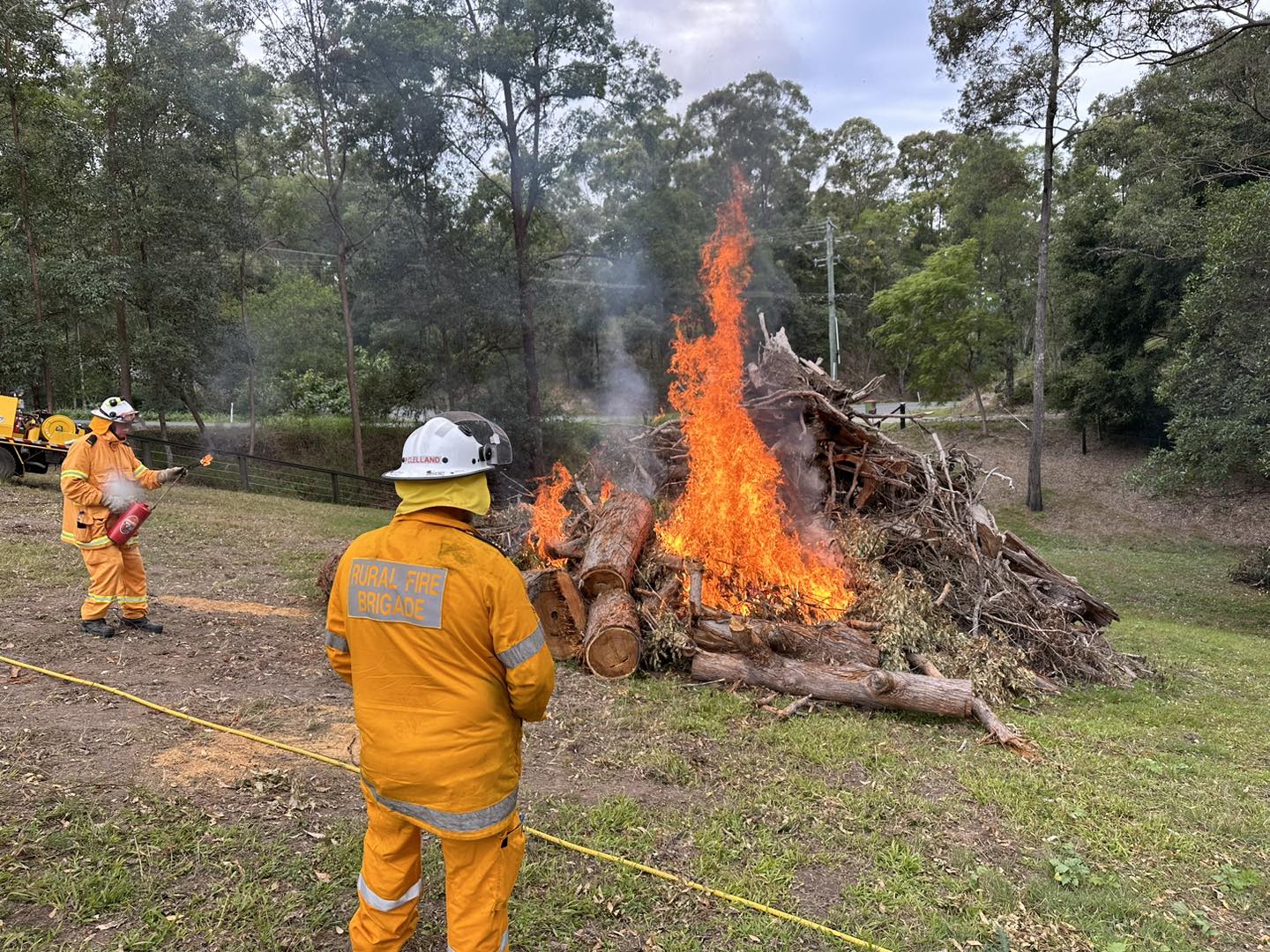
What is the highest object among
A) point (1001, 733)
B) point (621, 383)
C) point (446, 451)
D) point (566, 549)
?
point (621, 383)

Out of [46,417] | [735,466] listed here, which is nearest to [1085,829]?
[735,466]

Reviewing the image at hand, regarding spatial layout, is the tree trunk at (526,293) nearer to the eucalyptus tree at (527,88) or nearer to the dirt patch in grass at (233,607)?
the eucalyptus tree at (527,88)

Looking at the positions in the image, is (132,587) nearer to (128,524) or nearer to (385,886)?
(128,524)

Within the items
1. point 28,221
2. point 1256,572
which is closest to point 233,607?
point 28,221

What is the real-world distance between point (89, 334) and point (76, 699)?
18.8 m

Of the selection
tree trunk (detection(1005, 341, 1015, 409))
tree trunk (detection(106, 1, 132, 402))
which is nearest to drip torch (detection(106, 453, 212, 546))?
tree trunk (detection(106, 1, 132, 402))

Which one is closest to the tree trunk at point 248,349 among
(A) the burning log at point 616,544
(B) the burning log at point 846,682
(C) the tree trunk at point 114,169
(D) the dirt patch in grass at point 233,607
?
(C) the tree trunk at point 114,169

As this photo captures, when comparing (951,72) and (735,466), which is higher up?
(951,72)

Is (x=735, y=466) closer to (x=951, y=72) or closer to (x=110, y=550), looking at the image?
(x=110, y=550)

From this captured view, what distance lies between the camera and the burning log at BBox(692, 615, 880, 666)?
5.88m

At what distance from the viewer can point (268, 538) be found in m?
11.3

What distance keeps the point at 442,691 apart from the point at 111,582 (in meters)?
5.40

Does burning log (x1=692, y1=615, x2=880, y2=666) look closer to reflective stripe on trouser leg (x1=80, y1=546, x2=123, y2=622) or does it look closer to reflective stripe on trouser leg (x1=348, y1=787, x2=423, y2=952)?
reflective stripe on trouser leg (x1=348, y1=787, x2=423, y2=952)

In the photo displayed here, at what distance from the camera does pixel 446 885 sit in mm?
2451
